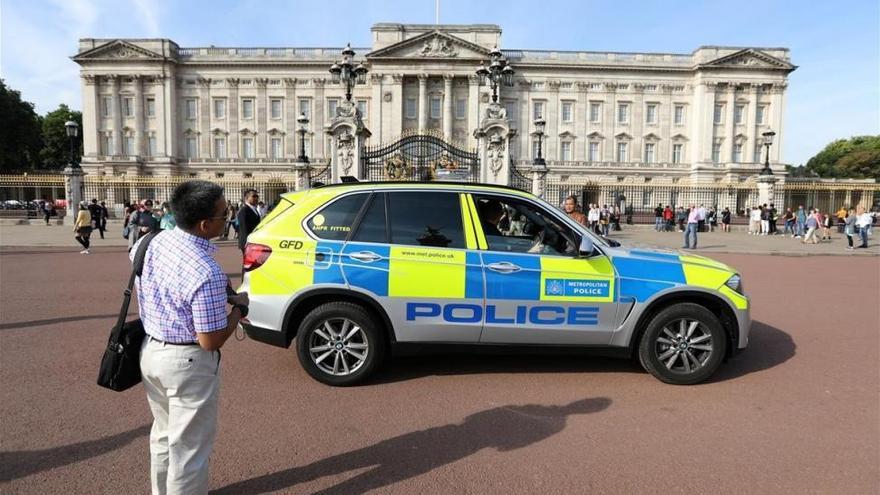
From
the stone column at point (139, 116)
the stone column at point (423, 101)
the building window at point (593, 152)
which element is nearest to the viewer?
the stone column at point (423, 101)

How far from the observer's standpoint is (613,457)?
129 inches

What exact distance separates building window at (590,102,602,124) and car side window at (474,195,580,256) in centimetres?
6033

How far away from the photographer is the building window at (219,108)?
196 feet

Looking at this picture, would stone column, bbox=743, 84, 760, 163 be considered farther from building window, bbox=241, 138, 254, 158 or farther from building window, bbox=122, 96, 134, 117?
building window, bbox=122, 96, 134, 117

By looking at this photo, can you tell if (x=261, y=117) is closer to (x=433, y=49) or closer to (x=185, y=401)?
(x=433, y=49)

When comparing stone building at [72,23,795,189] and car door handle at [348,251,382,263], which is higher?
stone building at [72,23,795,189]

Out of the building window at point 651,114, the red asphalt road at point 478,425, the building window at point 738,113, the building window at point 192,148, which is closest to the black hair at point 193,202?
the red asphalt road at point 478,425

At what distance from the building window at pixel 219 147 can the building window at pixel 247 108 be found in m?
3.93

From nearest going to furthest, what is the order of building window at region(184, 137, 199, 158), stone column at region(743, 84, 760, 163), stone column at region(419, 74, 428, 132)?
stone column at region(419, 74, 428, 132), stone column at region(743, 84, 760, 163), building window at region(184, 137, 199, 158)

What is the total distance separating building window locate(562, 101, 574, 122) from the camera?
6003 centimetres

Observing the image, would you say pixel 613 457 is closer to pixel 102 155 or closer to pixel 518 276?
pixel 518 276

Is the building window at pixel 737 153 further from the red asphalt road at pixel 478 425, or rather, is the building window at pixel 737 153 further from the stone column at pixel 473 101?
the red asphalt road at pixel 478 425

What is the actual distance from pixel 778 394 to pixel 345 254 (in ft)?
12.8

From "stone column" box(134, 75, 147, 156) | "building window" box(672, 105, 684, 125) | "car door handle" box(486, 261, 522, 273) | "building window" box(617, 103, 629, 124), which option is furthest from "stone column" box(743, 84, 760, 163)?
"stone column" box(134, 75, 147, 156)
